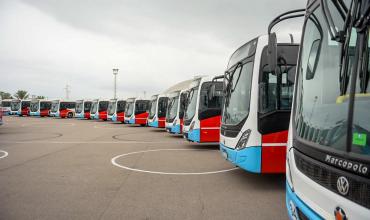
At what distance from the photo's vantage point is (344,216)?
99.3 inches

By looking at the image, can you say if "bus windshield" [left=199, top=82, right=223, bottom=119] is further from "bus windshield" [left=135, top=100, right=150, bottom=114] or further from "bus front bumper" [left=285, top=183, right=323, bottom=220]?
"bus windshield" [left=135, top=100, right=150, bottom=114]

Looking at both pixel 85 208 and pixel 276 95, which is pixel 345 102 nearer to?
pixel 276 95

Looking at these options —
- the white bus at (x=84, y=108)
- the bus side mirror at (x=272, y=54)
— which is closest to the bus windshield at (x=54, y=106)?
the white bus at (x=84, y=108)

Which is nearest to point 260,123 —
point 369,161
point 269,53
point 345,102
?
point 269,53

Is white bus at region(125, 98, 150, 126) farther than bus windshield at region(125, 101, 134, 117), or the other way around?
bus windshield at region(125, 101, 134, 117)

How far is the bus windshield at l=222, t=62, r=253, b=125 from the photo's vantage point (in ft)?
23.5

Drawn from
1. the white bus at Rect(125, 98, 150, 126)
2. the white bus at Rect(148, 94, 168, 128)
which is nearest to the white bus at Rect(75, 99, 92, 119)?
the white bus at Rect(125, 98, 150, 126)

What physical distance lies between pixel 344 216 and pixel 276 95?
14.1ft

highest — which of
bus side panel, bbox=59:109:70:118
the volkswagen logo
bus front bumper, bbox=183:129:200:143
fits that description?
the volkswagen logo

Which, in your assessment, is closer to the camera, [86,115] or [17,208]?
[17,208]

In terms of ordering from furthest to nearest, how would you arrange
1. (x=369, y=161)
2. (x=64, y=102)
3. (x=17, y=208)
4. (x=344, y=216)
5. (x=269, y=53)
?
1. (x=64, y=102)
2. (x=17, y=208)
3. (x=269, y=53)
4. (x=344, y=216)
5. (x=369, y=161)

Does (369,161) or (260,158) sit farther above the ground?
(369,161)

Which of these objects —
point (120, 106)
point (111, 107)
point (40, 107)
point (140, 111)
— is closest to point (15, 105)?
point (40, 107)

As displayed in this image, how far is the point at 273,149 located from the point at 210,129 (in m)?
6.65
